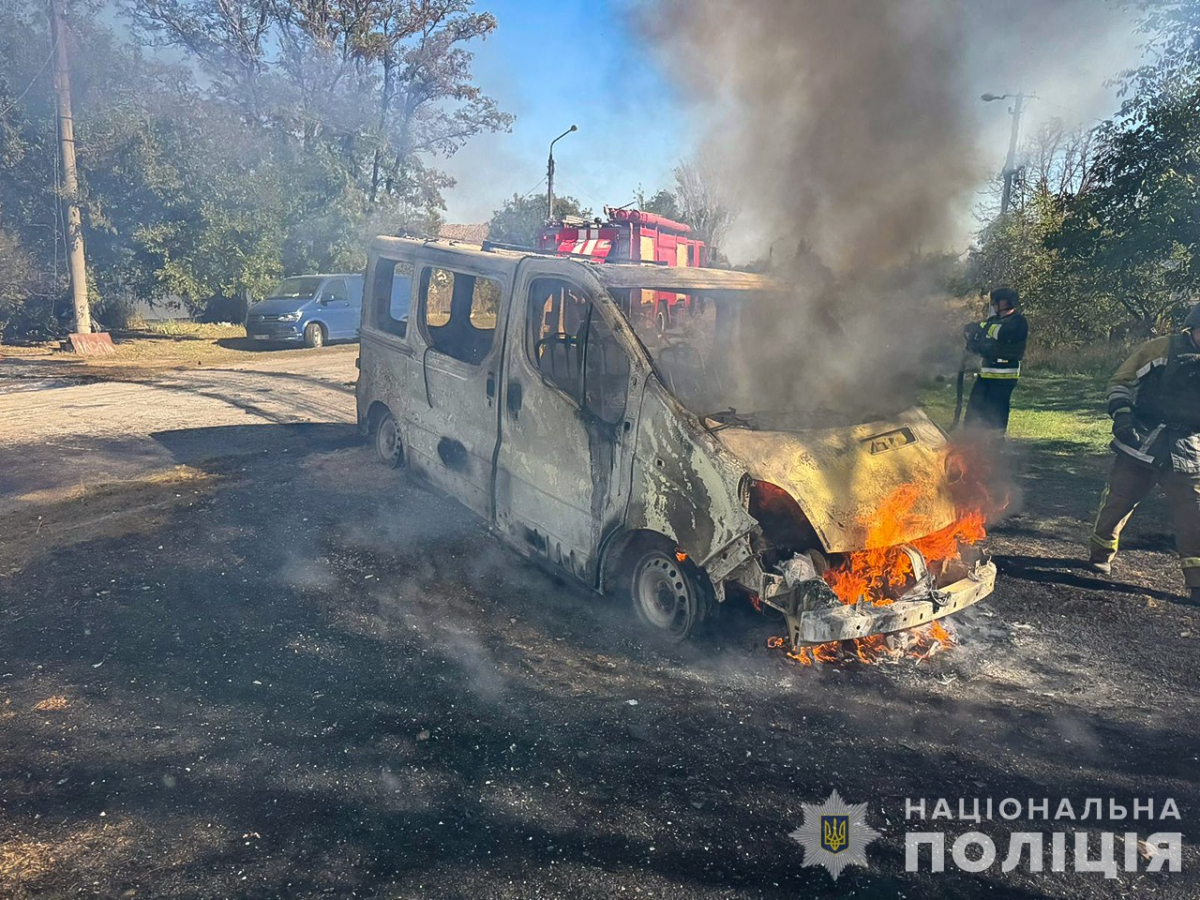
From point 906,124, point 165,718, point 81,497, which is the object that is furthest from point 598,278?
point 81,497

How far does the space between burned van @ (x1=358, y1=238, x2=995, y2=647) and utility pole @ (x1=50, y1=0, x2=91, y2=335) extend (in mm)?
13781

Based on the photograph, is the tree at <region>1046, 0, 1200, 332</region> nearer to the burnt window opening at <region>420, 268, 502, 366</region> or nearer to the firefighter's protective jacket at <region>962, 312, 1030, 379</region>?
the firefighter's protective jacket at <region>962, 312, 1030, 379</region>

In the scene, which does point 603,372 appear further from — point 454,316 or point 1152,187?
point 1152,187

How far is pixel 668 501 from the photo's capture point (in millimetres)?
3838

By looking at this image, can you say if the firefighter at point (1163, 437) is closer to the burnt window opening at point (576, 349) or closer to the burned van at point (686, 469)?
the burned van at point (686, 469)

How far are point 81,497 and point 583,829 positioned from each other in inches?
225

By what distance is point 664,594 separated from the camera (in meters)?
4.12

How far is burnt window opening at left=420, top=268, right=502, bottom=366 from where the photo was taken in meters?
5.64

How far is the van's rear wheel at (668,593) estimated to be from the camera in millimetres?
3891

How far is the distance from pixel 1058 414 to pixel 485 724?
33.4 feet

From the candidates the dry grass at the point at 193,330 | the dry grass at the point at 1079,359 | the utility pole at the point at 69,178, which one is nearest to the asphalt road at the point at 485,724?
the dry grass at the point at 1079,359

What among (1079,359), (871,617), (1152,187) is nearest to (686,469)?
(871,617)

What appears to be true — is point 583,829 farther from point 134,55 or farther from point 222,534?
point 134,55

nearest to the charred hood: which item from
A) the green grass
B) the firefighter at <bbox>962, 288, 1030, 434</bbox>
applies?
the green grass
